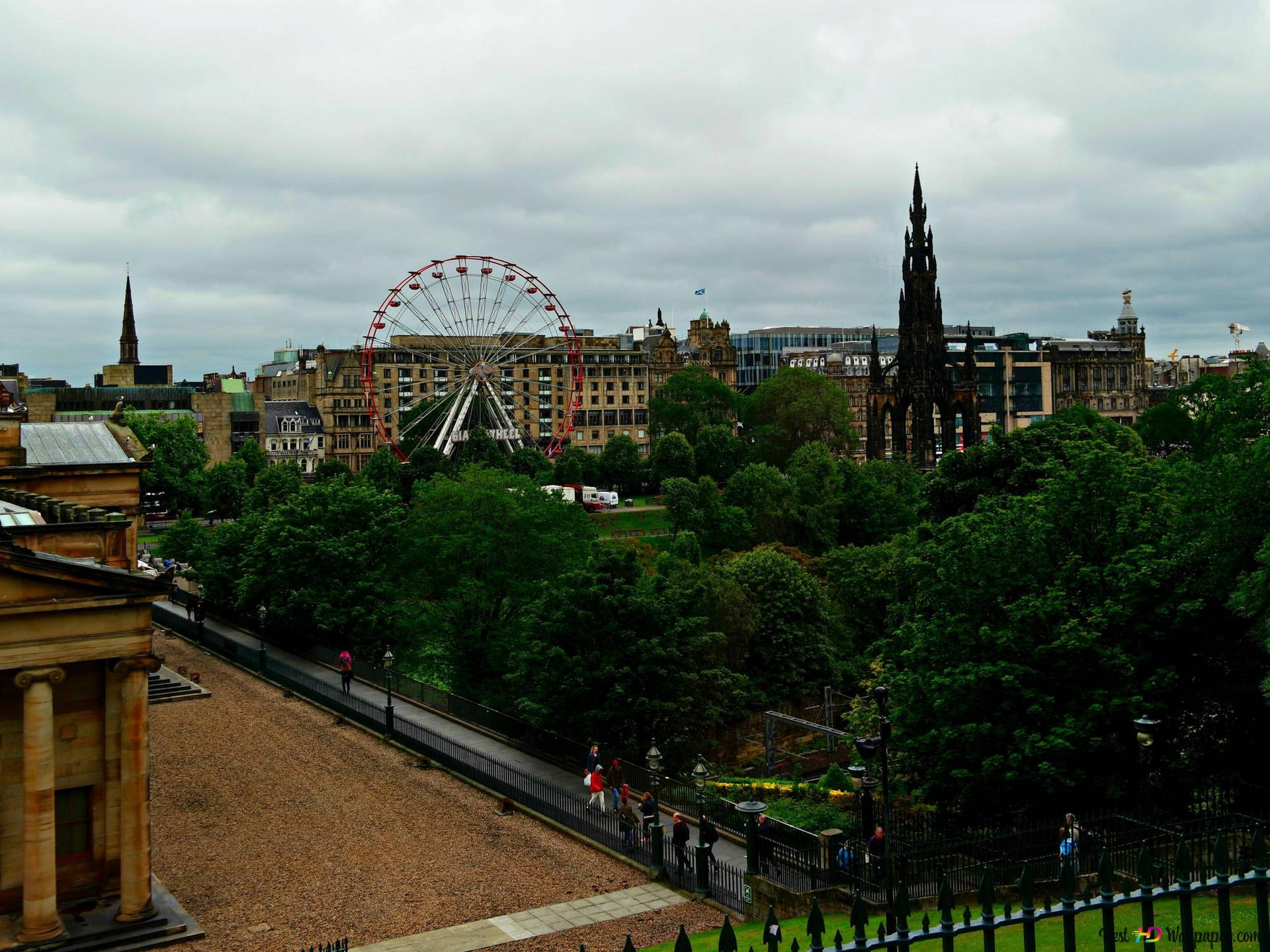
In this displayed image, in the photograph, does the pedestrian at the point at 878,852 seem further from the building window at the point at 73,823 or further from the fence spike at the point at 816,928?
the fence spike at the point at 816,928

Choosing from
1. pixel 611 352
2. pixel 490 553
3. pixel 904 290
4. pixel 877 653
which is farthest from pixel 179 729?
pixel 611 352

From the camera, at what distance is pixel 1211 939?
13.3 m

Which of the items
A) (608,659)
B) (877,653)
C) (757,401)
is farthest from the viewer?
(757,401)

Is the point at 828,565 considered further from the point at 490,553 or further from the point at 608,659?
the point at 608,659

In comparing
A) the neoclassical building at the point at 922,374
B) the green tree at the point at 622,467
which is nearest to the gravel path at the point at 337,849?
the neoclassical building at the point at 922,374

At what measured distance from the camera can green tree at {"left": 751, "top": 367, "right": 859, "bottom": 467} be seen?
404 feet

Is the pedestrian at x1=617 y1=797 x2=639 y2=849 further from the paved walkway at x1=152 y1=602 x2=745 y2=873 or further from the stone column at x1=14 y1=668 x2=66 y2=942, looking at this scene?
the stone column at x1=14 y1=668 x2=66 y2=942

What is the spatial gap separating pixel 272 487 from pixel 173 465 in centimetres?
2052

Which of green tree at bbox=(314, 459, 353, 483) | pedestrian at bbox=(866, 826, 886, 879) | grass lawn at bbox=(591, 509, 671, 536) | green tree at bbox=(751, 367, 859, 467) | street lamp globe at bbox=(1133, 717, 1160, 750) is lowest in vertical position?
pedestrian at bbox=(866, 826, 886, 879)

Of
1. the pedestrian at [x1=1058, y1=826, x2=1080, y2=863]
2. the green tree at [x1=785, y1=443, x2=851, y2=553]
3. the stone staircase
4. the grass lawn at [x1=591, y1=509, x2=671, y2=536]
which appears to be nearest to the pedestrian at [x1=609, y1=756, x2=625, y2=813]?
the pedestrian at [x1=1058, y1=826, x2=1080, y2=863]

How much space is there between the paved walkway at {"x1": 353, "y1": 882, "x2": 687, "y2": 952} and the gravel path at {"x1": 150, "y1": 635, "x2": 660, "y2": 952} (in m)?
0.30

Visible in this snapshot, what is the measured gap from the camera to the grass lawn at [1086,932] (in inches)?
563

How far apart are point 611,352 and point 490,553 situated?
110385 millimetres

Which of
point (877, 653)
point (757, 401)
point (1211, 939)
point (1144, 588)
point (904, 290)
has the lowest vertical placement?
point (877, 653)
